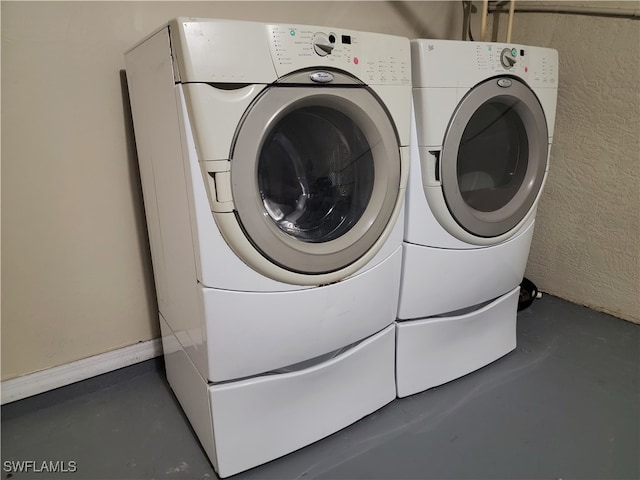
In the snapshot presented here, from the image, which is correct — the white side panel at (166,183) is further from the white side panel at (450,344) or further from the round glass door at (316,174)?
the white side panel at (450,344)

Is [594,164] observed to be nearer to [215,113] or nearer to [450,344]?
[450,344]

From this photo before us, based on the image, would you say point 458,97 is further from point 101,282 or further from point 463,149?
point 101,282

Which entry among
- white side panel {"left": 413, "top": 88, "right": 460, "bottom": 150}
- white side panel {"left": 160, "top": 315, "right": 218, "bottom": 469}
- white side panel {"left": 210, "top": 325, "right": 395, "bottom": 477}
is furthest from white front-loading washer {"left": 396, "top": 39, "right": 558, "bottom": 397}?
white side panel {"left": 160, "top": 315, "right": 218, "bottom": 469}

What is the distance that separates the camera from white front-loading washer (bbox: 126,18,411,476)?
3.03ft

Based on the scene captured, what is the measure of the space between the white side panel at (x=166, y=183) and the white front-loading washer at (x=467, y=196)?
1.89ft

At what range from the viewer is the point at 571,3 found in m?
1.76

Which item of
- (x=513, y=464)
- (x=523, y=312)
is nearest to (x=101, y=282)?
(x=513, y=464)

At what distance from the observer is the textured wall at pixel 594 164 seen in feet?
5.56

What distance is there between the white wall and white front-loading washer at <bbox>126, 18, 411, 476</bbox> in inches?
5.7

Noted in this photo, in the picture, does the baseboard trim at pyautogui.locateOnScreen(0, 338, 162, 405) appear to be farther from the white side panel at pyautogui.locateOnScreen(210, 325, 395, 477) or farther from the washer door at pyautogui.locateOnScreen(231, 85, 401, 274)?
the washer door at pyautogui.locateOnScreen(231, 85, 401, 274)

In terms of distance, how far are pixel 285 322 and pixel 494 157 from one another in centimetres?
84

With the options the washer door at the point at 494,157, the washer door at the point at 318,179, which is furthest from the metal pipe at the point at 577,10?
the washer door at the point at 318,179

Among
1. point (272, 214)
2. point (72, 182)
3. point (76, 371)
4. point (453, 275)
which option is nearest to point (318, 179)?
point (272, 214)

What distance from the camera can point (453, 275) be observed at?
1.38m
